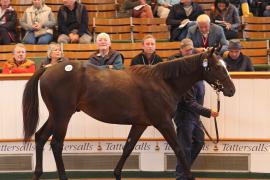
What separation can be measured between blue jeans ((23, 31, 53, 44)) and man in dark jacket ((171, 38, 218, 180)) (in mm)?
4353

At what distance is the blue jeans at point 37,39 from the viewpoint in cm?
1577

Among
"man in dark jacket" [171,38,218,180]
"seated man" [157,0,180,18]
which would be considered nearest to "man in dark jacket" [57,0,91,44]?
"seated man" [157,0,180,18]

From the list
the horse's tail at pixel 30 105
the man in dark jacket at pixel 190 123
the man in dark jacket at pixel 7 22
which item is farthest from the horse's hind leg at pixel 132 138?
the man in dark jacket at pixel 7 22

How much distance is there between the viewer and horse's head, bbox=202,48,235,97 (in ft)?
37.3

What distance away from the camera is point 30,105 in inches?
462

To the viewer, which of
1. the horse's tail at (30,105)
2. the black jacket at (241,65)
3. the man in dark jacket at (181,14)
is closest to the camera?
the horse's tail at (30,105)

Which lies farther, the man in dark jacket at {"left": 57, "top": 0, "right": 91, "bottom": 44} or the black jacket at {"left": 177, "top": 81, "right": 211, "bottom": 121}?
the man in dark jacket at {"left": 57, "top": 0, "right": 91, "bottom": 44}

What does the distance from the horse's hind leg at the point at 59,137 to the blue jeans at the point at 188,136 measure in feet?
5.02

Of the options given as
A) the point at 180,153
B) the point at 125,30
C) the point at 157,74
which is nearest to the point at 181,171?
the point at 180,153

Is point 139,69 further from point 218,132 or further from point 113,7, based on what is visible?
point 113,7

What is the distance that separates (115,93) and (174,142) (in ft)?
3.30

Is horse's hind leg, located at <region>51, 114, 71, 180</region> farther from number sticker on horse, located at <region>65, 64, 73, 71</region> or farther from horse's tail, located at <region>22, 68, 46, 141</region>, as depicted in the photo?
number sticker on horse, located at <region>65, 64, 73, 71</region>

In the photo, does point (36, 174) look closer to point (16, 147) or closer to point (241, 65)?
point (16, 147)

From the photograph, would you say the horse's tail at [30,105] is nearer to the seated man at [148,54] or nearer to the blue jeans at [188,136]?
the seated man at [148,54]
